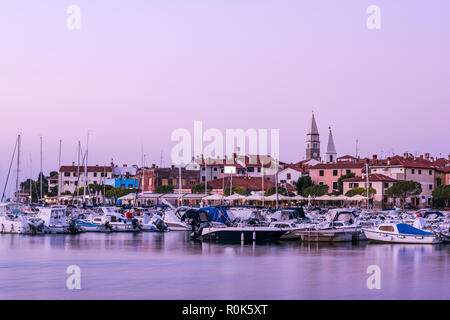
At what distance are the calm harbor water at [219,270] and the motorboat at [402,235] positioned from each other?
0.52 meters

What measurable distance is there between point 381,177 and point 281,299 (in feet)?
245

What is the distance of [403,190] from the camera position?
86.6 m

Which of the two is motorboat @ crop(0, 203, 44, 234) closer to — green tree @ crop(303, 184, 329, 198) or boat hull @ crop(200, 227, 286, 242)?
boat hull @ crop(200, 227, 286, 242)

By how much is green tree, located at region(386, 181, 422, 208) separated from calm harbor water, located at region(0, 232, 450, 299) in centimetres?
4621

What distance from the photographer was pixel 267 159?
127500mm

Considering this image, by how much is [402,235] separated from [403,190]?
47415 millimetres

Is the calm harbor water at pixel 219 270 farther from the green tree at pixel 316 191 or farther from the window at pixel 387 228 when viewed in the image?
the green tree at pixel 316 191

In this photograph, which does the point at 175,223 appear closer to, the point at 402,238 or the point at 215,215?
the point at 215,215

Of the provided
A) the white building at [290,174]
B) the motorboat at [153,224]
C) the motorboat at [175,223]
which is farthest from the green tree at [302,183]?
the motorboat at [175,223]

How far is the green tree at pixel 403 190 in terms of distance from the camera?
3403 inches

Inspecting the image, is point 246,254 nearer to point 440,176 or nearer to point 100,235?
point 100,235

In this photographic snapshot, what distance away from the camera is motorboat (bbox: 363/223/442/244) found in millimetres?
40688

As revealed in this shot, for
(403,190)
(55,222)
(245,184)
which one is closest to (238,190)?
(245,184)

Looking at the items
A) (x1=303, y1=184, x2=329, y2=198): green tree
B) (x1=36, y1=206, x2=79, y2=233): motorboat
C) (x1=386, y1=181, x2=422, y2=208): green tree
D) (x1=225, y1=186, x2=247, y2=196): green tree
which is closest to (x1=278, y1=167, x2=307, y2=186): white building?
(x1=225, y1=186, x2=247, y2=196): green tree
